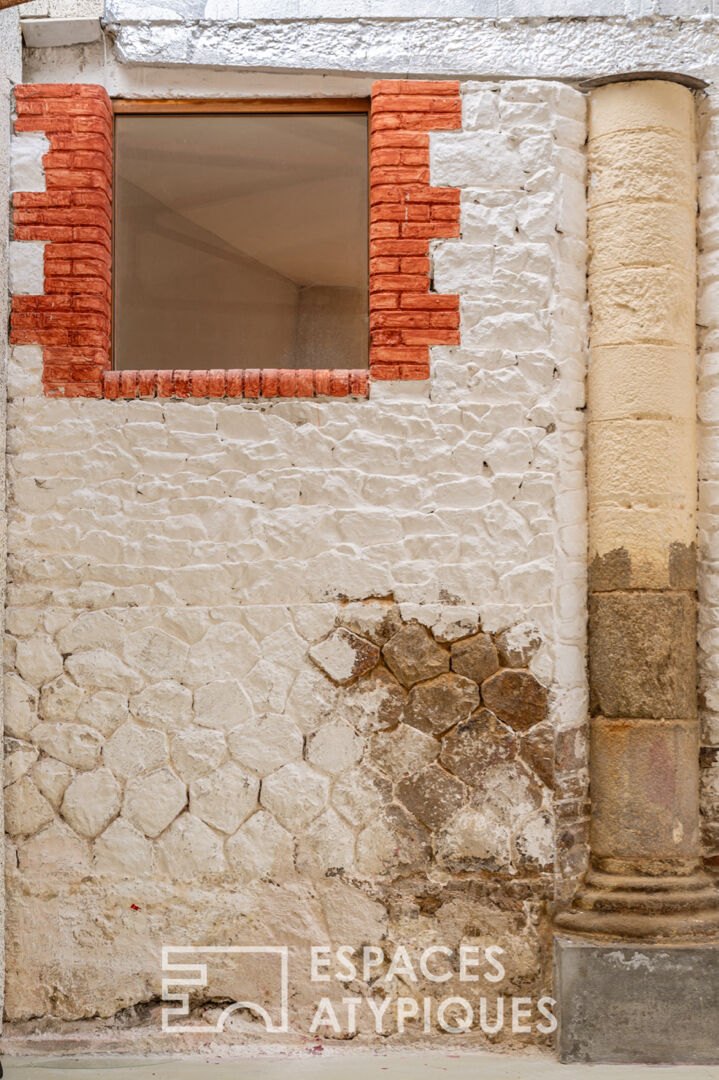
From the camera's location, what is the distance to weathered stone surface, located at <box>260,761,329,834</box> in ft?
11.1

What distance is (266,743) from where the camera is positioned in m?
3.41

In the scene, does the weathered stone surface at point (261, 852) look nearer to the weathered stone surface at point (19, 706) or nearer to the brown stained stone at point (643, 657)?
the weathered stone surface at point (19, 706)

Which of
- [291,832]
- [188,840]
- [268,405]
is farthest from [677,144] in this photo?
[188,840]

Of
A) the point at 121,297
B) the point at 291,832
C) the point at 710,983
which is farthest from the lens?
the point at 121,297

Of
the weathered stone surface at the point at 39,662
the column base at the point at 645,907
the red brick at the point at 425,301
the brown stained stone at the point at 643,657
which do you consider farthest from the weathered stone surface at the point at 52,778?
the red brick at the point at 425,301

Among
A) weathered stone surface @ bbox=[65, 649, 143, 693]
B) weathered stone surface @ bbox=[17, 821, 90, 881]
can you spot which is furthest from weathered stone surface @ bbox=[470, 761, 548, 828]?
weathered stone surface @ bbox=[17, 821, 90, 881]

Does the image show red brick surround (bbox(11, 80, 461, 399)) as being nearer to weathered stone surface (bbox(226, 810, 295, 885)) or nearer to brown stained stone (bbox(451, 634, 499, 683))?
brown stained stone (bbox(451, 634, 499, 683))

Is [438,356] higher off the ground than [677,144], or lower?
lower

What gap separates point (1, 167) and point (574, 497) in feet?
8.03

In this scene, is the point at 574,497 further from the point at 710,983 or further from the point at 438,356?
the point at 710,983

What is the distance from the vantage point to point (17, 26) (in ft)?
11.6

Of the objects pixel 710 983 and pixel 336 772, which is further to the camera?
pixel 336 772

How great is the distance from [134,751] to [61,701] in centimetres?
32

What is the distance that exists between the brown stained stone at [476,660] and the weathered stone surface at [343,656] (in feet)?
0.97
